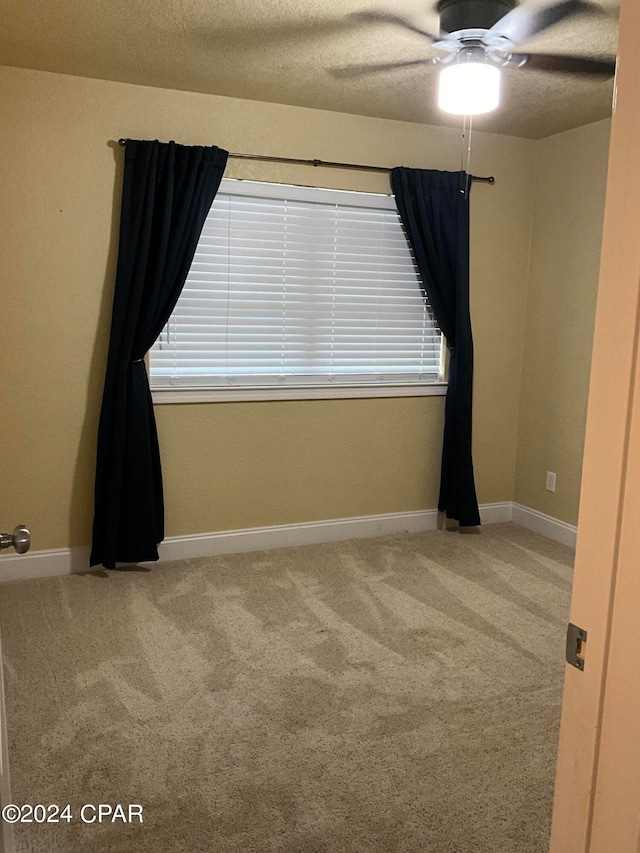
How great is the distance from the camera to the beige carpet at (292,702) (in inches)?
81.4

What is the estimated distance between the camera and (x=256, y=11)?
2.62 meters

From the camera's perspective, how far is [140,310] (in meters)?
3.73

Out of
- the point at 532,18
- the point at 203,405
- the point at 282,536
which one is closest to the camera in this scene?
the point at 532,18

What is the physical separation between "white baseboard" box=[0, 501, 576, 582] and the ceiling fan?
246cm

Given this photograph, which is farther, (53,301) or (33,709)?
(53,301)

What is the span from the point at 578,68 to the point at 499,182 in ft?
4.64

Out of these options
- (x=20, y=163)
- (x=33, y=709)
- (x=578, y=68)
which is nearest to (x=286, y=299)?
(x=20, y=163)

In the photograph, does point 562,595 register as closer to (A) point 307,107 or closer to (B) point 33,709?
(B) point 33,709

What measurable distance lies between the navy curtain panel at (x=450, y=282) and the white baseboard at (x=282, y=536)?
30cm

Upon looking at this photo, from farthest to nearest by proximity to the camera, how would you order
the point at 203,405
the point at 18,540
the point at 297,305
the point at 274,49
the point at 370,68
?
1. the point at 297,305
2. the point at 203,405
3. the point at 370,68
4. the point at 274,49
5. the point at 18,540

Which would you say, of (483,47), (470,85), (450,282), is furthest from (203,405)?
(483,47)

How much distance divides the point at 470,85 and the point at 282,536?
8.54 feet

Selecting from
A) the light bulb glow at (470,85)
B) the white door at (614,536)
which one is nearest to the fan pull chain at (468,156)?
the light bulb glow at (470,85)

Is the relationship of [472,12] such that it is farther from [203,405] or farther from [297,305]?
[203,405]
